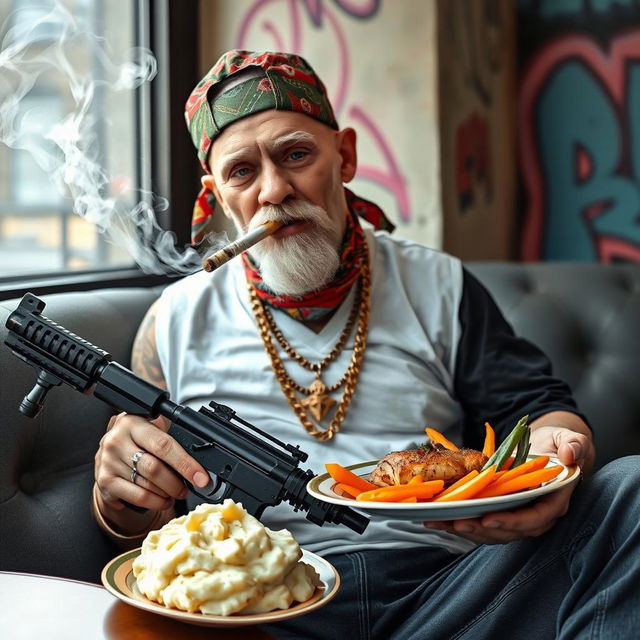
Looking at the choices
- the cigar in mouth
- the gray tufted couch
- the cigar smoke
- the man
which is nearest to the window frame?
the cigar smoke

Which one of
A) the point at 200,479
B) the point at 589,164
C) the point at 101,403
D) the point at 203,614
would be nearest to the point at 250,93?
the point at 101,403

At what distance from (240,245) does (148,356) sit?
39 cm

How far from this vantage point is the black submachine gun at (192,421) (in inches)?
50.7

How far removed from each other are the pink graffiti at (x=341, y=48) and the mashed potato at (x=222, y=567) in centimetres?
201

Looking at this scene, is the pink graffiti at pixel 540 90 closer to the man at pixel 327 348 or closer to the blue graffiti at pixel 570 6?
the blue graffiti at pixel 570 6

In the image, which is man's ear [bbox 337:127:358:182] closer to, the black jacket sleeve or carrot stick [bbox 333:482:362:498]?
the black jacket sleeve

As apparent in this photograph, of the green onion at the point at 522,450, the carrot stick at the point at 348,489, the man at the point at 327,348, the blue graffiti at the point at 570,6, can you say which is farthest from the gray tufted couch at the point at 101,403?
the blue graffiti at the point at 570,6

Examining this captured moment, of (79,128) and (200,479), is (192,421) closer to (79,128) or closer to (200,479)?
(200,479)

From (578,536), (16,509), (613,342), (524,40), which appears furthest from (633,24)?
(16,509)

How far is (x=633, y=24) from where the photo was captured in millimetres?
3668

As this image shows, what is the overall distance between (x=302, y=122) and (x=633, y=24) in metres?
2.52

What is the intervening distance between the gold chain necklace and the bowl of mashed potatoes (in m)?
0.55

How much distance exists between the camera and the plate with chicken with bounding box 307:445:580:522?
3.80ft

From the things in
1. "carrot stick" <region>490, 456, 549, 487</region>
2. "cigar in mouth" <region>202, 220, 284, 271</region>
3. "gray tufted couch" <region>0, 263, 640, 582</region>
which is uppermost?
"cigar in mouth" <region>202, 220, 284, 271</region>
